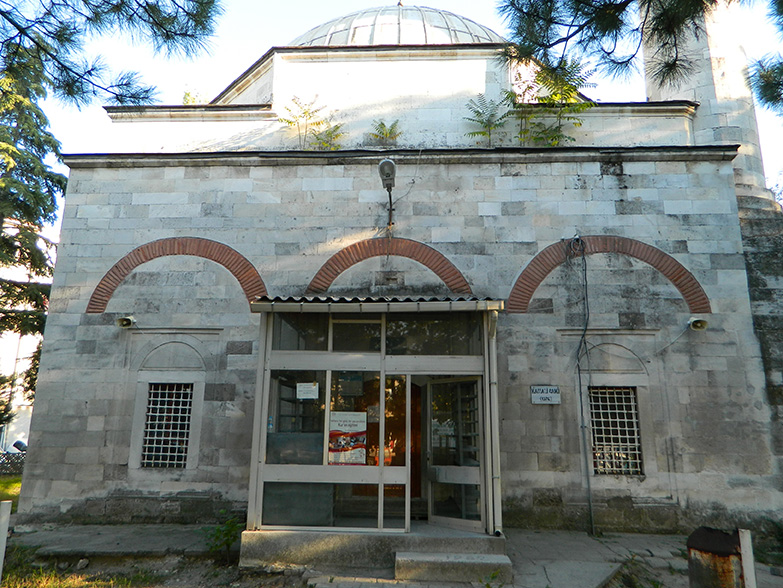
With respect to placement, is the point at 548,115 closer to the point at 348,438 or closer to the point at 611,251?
the point at 611,251

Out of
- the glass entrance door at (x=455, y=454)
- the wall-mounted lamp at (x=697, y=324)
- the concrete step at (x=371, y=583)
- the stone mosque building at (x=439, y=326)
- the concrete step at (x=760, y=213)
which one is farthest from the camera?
the concrete step at (x=760, y=213)

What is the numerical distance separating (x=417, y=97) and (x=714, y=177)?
5.88 metres

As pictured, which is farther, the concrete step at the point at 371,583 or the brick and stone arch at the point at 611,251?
the brick and stone arch at the point at 611,251

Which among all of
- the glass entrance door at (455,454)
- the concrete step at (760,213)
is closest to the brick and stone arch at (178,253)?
the glass entrance door at (455,454)

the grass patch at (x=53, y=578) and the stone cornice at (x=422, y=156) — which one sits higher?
the stone cornice at (x=422, y=156)

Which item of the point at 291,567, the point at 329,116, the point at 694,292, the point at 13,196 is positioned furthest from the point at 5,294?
the point at 694,292

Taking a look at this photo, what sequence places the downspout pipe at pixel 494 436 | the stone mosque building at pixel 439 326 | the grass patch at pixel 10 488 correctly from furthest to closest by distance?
the grass patch at pixel 10 488
the stone mosque building at pixel 439 326
the downspout pipe at pixel 494 436

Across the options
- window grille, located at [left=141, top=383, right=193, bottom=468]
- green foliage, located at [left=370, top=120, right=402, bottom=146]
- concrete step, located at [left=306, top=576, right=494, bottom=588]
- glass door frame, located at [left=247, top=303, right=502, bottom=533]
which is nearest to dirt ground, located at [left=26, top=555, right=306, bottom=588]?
concrete step, located at [left=306, top=576, right=494, bottom=588]

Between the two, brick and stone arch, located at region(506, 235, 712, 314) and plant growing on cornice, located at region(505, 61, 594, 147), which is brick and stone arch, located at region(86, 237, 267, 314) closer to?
brick and stone arch, located at region(506, 235, 712, 314)

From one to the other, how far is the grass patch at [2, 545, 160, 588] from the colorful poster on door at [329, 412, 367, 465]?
2.58m

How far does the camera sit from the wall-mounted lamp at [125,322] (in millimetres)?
9266

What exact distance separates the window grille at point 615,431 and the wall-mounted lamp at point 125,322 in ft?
25.0

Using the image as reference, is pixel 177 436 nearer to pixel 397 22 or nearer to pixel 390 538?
pixel 390 538

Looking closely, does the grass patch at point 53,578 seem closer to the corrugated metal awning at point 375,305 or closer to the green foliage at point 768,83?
the corrugated metal awning at point 375,305
